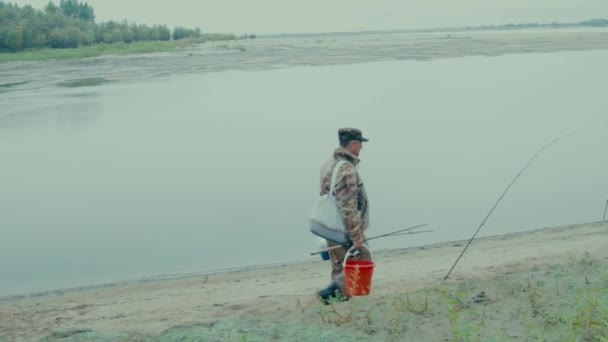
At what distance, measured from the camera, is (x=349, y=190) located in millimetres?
6578

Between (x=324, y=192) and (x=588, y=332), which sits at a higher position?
(x=324, y=192)

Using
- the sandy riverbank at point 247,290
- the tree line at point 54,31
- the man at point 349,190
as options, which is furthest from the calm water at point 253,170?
the tree line at point 54,31

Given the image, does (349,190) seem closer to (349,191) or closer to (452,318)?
(349,191)

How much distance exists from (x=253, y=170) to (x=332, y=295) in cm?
988

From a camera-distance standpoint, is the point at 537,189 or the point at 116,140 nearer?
the point at 537,189

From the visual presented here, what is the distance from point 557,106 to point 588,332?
22.2 meters

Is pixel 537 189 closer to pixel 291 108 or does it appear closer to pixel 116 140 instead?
pixel 116 140

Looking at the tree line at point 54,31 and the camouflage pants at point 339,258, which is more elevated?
the tree line at point 54,31

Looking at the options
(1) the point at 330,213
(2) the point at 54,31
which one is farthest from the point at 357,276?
(2) the point at 54,31

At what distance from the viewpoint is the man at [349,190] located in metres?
6.59

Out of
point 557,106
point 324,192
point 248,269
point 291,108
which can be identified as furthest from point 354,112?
point 324,192

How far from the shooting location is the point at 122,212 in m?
13.6

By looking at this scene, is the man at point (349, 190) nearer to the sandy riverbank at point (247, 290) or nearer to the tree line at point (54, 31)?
the sandy riverbank at point (247, 290)

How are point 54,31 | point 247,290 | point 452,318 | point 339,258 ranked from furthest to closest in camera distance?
point 54,31 → point 247,290 → point 339,258 → point 452,318
